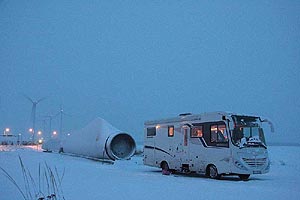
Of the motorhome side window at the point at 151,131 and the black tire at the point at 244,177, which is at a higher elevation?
the motorhome side window at the point at 151,131

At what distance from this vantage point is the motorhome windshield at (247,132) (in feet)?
52.0

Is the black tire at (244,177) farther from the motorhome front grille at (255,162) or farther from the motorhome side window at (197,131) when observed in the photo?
the motorhome side window at (197,131)

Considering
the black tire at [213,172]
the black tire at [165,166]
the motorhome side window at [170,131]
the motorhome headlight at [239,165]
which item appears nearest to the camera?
the motorhome headlight at [239,165]

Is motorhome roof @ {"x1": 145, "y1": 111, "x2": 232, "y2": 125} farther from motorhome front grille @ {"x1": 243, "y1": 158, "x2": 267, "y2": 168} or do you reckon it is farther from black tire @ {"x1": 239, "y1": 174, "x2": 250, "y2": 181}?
black tire @ {"x1": 239, "y1": 174, "x2": 250, "y2": 181}

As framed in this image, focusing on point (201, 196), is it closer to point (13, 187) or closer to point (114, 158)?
point (13, 187)

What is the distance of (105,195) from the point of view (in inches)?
360

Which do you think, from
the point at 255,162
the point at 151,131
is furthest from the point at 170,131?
the point at 255,162

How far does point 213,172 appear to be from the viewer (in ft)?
54.8

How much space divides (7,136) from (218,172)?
72.8 meters

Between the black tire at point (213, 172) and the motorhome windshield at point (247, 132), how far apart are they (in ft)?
5.71

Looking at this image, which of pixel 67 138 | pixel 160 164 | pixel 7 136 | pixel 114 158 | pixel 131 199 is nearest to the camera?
pixel 131 199

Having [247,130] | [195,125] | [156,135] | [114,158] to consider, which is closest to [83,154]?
[114,158]

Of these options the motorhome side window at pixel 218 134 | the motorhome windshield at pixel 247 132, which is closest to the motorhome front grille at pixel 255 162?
the motorhome windshield at pixel 247 132

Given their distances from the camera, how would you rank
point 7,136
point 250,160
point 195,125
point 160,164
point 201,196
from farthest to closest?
point 7,136, point 160,164, point 195,125, point 250,160, point 201,196
